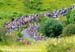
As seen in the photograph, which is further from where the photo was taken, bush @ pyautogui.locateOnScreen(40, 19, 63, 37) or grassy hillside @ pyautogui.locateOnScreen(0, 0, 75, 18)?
grassy hillside @ pyautogui.locateOnScreen(0, 0, 75, 18)

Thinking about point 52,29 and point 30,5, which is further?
point 30,5

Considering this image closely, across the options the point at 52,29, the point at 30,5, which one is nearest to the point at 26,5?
the point at 30,5

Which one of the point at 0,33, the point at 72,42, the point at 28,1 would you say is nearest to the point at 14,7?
the point at 28,1

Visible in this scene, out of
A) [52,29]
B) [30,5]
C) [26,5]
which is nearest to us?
[52,29]

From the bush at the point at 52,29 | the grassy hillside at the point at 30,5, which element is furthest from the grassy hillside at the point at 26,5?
the bush at the point at 52,29

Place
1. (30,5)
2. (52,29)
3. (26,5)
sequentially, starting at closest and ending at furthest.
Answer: (52,29) < (30,5) < (26,5)

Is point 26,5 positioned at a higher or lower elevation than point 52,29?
lower

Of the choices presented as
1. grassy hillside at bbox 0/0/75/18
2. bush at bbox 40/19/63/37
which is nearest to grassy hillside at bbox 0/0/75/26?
grassy hillside at bbox 0/0/75/18

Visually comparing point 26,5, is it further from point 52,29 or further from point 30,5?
point 52,29

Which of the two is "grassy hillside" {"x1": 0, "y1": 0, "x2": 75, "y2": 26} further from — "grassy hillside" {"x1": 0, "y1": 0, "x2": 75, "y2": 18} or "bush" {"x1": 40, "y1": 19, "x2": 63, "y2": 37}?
"bush" {"x1": 40, "y1": 19, "x2": 63, "y2": 37}

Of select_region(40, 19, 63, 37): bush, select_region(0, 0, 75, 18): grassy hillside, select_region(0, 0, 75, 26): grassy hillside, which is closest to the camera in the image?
select_region(40, 19, 63, 37): bush

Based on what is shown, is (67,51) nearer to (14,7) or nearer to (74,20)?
(74,20)
